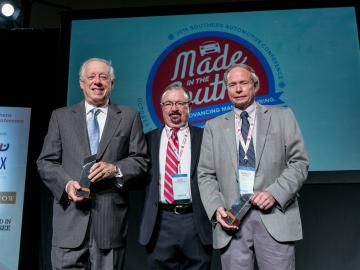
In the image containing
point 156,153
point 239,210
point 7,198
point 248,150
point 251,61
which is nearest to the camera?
point 239,210

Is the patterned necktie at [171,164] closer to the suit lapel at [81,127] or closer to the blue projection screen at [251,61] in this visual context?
the suit lapel at [81,127]

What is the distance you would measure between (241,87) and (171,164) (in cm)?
60

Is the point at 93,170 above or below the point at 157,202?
above

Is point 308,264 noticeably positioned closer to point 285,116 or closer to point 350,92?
point 350,92

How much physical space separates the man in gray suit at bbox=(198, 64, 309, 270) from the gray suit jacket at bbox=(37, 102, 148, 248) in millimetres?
397

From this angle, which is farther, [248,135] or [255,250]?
[248,135]

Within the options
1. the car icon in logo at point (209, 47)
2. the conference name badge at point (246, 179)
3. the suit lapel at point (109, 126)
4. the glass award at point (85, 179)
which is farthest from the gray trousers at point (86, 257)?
the car icon in logo at point (209, 47)

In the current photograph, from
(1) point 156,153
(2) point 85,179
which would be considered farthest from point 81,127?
(1) point 156,153

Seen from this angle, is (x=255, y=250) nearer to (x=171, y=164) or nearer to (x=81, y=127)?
(x=171, y=164)

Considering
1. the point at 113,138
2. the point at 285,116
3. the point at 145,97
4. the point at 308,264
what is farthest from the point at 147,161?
the point at 308,264

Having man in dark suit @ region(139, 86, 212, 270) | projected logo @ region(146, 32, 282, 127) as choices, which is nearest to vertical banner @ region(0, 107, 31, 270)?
projected logo @ region(146, 32, 282, 127)

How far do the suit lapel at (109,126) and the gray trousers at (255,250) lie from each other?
2.55 feet

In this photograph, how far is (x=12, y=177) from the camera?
3.62 m

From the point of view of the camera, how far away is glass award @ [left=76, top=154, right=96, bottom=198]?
180 centimetres
